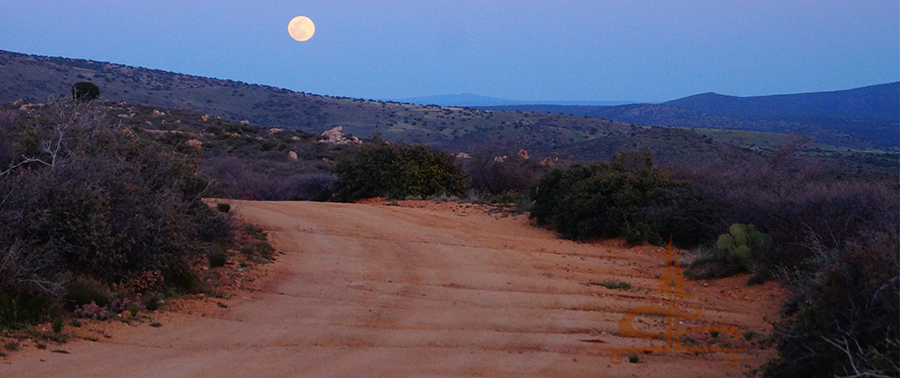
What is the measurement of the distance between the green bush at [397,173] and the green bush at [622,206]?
21.5 feet

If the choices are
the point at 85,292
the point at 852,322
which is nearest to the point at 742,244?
the point at 852,322

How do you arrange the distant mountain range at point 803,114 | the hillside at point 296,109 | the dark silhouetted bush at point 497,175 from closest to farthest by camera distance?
the dark silhouetted bush at point 497,175, the hillside at point 296,109, the distant mountain range at point 803,114

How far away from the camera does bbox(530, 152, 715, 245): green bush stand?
1370cm

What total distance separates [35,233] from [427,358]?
4.81 metres

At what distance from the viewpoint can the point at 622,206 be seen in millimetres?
14398

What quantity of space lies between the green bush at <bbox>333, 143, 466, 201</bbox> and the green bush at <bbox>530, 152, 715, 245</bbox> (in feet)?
21.5

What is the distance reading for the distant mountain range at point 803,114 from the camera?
2933 inches

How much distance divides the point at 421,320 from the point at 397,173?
1477 centimetres

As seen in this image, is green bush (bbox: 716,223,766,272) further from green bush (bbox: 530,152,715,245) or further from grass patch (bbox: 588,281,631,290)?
green bush (bbox: 530,152,715,245)

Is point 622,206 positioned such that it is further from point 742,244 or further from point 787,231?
point 787,231

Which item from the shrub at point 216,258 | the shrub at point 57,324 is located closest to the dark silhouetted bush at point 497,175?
the shrub at point 216,258

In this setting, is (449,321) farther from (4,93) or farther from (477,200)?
(4,93)

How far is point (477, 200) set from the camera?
2089 cm

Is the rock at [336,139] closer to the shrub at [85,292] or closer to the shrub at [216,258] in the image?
the shrub at [216,258]
